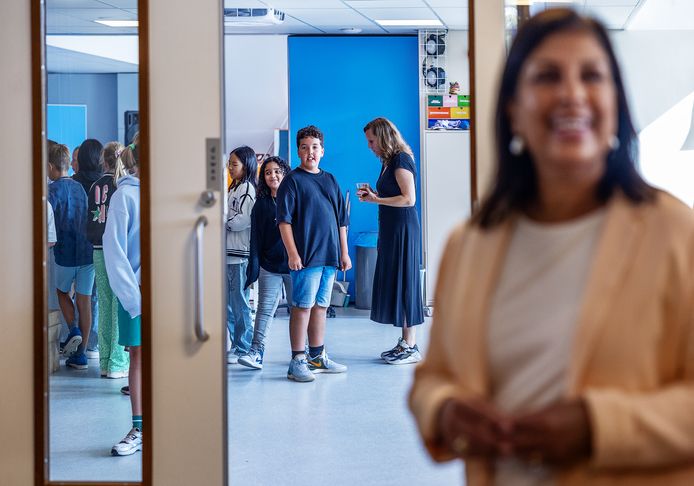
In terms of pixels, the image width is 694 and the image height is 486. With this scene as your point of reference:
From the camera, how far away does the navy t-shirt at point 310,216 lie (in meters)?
5.90

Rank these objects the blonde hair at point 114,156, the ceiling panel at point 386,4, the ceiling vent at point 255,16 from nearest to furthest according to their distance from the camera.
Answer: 1. the blonde hair at point 114,156
2. the ceiling panel at point 386,4
3. the ceiling vent at point 255,16

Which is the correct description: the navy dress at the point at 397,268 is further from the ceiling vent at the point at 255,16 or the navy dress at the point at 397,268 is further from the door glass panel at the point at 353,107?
the ceiling vent at the point at 255,16

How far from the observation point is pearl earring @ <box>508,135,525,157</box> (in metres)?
1.31

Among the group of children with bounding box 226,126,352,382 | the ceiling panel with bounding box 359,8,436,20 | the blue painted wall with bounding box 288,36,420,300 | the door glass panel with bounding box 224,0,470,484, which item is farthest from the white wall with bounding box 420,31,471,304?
the group of children with bounding box 226,126,352,382

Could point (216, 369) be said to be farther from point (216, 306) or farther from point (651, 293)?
point (651, 293)

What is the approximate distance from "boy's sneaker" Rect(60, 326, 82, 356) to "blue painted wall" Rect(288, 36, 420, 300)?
6.87 metres

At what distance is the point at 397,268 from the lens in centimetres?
639

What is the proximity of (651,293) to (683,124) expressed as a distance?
223cm

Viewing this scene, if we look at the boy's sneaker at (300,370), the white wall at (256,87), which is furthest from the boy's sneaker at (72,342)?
the white wall at (256,87)

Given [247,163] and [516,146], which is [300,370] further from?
[516,146]

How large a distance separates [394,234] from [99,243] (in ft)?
11.3

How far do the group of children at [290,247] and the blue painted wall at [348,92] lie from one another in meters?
3.16

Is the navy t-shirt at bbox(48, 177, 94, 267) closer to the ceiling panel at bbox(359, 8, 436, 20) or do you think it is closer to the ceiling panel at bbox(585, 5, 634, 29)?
the ceiling panel at bbox(585, 5, 634, 29)

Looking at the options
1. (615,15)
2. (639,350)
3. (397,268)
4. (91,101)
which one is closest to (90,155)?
(91,101)
